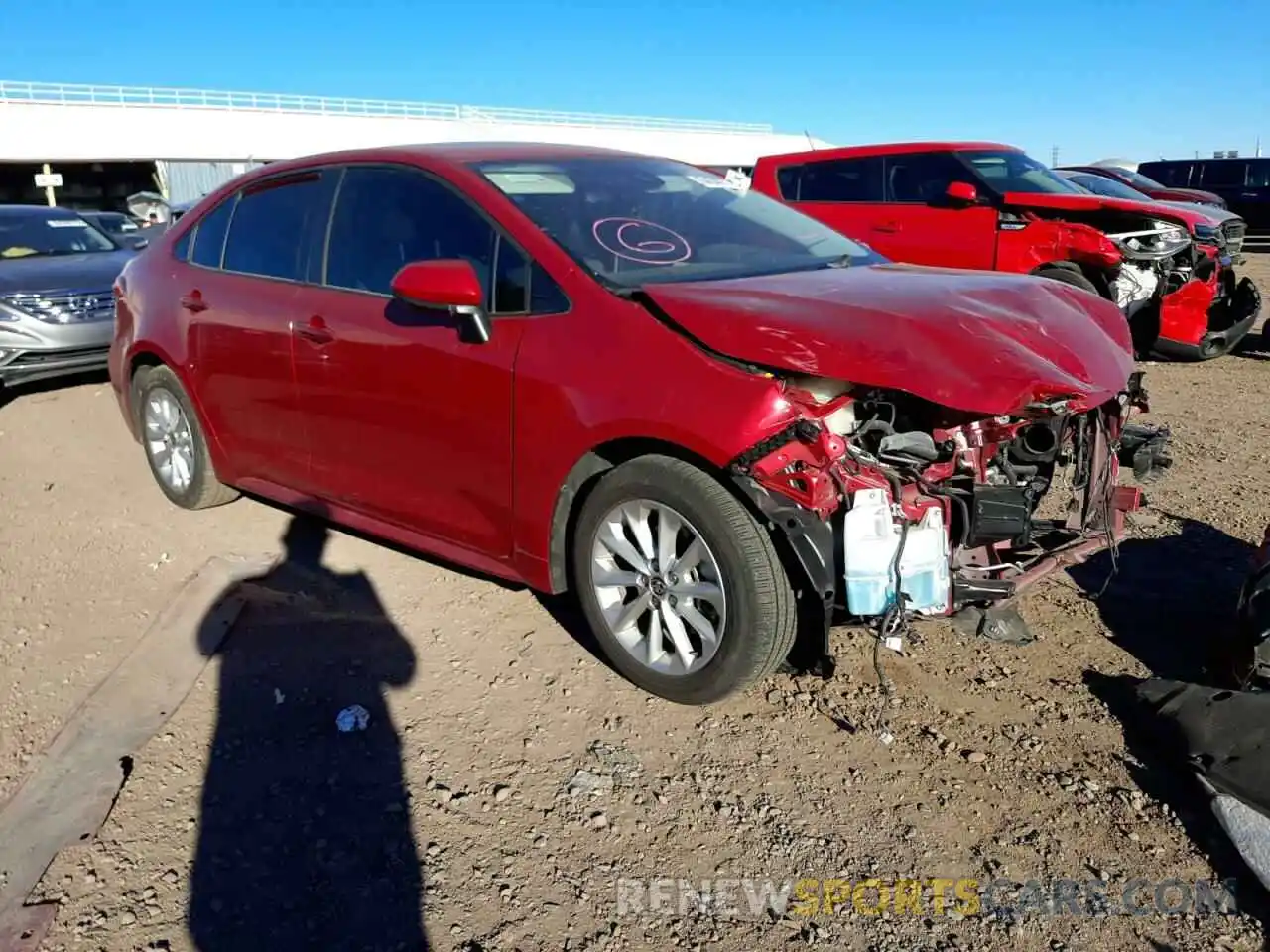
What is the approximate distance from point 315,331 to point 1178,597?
11.6 ft

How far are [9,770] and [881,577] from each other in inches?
104

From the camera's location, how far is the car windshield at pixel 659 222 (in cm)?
345

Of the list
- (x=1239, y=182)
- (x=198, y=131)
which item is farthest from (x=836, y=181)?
(x=198, y=131)

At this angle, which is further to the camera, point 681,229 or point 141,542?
point 141,542

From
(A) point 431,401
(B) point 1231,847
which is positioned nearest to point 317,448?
(A) point 431,401

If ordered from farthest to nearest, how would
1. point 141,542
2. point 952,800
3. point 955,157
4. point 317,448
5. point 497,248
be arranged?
1. point 955,157
2. point 141,542
3. point 317,448
4. point 497,248
5. point 952,800

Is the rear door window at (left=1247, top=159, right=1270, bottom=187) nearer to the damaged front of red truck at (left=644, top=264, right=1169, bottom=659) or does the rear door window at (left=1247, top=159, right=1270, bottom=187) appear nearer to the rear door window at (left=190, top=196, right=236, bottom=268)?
the damaged front of red truck at (left=644, top=264, right=1169, bottom=659)

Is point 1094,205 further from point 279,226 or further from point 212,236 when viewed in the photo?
point 212,236

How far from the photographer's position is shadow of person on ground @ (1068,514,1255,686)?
3.42 meters

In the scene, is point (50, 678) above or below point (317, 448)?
below

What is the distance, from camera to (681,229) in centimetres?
380

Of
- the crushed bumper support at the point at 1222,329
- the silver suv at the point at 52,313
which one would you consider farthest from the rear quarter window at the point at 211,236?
the crushed bumper support at the point at 1222,329

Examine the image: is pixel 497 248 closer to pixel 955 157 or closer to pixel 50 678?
pixel 50 678

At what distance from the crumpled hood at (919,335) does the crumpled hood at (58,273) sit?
257 inches
